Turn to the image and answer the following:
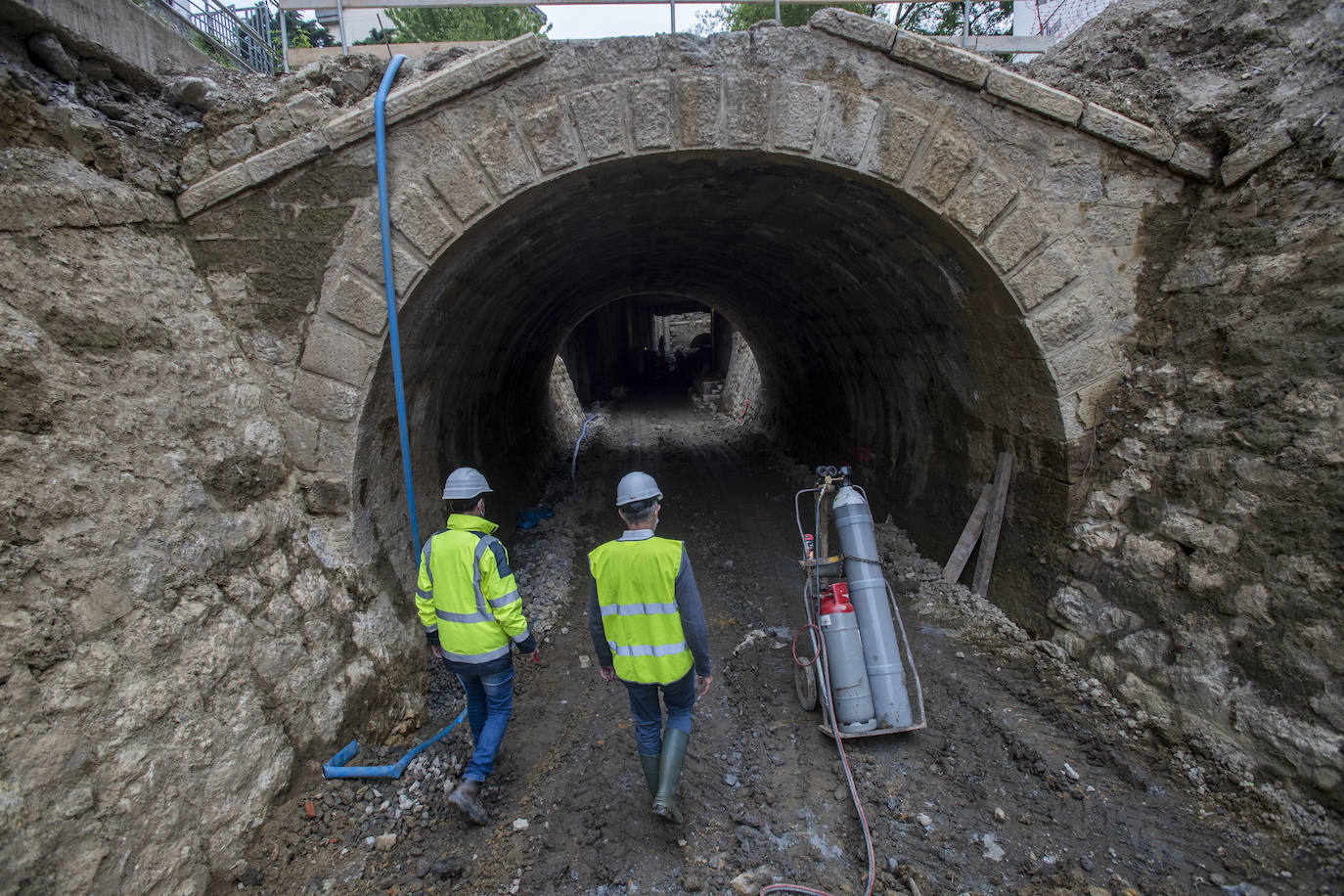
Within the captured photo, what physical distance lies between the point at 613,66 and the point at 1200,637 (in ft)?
17.5

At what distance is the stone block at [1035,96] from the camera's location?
463 centimetres

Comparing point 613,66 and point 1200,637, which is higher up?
point 613,66

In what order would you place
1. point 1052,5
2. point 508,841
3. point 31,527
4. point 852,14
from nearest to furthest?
point 31,527 < point 508,841 < point 852,14 < point 1052,5

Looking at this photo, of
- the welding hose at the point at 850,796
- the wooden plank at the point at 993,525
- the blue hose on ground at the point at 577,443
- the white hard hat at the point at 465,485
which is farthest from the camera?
the blue hose on ground at the point at 577,443

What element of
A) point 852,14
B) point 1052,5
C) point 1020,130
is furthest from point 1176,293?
point 1052,5

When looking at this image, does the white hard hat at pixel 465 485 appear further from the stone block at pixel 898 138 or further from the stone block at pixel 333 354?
the stone block at pixel 898 138

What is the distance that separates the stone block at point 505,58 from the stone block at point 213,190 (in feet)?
5.45

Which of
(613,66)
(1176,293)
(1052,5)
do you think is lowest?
(1176,293)

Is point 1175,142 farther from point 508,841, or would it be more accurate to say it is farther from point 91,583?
point 91,583

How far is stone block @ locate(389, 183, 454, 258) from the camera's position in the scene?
4.46 m

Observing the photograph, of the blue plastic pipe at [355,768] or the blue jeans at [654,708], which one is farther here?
the blue plastic pipe at [355,768]

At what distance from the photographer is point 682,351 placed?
30922 millimetres

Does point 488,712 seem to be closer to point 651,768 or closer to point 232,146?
point 651,768

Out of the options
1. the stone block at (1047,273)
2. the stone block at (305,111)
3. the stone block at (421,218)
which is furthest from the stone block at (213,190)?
the stone block at (1047,273)
